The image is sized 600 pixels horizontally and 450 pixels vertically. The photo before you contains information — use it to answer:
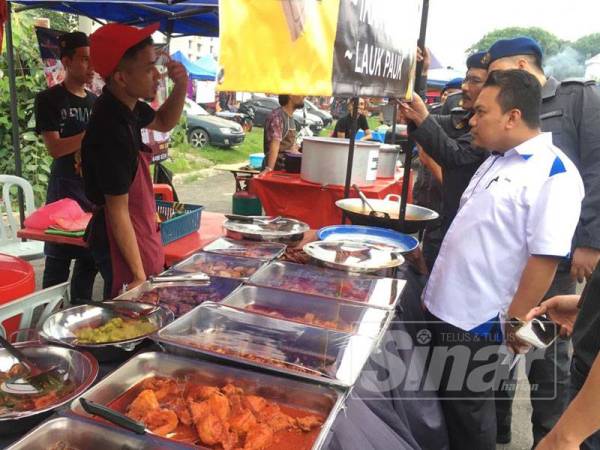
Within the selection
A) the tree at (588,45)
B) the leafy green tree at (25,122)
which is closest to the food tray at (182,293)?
the leafy green tree at (25,122)

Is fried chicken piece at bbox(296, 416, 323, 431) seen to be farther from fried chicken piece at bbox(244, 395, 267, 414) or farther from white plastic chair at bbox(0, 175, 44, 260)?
white plastic chair at bbox(0, 175, 44, 260)

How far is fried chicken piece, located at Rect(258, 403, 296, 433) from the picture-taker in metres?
1.19

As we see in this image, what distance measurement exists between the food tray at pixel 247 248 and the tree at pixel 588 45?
2656 inches

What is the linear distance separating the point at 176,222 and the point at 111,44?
1165 millimetres

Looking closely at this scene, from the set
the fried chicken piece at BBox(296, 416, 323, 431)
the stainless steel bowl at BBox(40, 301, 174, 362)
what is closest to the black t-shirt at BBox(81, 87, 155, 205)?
the stainless steel bowl at BBox(40, 301, 174, 362)

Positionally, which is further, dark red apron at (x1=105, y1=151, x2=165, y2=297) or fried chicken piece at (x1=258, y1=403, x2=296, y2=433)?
dark red apron at (x1=105, y1=151, x2=165, y2=297)

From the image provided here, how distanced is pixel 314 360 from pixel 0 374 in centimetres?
91

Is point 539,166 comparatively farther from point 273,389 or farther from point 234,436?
point 234,436

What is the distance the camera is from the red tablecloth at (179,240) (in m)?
2.59

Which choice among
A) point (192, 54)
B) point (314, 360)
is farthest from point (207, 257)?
point (192, 54)

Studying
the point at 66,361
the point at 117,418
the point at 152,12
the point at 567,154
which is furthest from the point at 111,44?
the point at 152,12

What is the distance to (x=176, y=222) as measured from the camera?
280 cm

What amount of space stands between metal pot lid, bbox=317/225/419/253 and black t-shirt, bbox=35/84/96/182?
2.04 meters

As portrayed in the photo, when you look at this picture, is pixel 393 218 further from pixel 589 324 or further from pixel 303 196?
pixel 303 196
